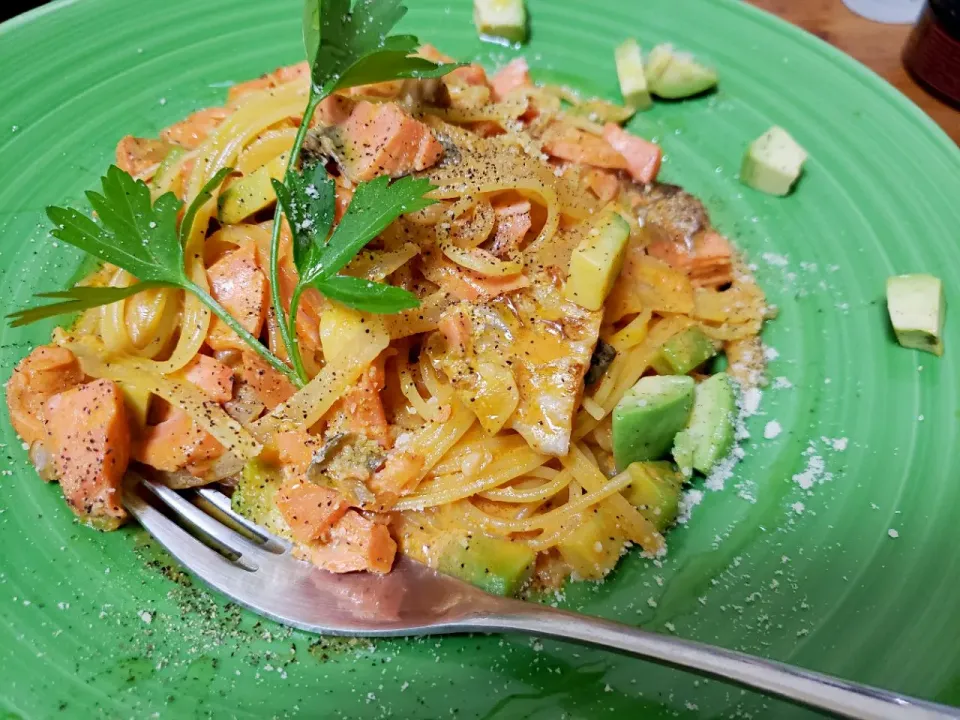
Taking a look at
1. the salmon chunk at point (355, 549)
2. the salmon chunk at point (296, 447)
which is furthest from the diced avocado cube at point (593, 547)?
the salmon chunk at point (296, 447)

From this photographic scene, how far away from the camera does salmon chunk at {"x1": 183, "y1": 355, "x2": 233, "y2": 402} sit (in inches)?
94.8

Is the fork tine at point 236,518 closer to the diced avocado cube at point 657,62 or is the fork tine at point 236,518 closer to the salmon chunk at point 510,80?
the salmon chunk at point 510,80

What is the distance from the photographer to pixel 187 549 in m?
2.18

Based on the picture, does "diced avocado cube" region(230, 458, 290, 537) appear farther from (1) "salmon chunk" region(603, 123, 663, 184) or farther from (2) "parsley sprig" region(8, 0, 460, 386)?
(1) "salmon chunk" region(603, 123, 663, 184)

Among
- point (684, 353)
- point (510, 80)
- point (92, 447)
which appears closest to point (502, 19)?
point (510, 80)

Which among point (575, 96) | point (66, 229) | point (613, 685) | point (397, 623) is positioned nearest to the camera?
point (613, 685)

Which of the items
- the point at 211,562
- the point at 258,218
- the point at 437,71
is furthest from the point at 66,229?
the point at 437,71

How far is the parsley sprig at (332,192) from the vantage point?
2.13 m

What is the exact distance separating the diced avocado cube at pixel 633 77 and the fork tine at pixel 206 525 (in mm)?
2433

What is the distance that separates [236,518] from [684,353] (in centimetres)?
163

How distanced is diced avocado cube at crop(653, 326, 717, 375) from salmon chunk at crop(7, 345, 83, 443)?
6.64 ft

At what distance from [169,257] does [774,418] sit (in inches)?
80.8

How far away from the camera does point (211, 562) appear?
216cm

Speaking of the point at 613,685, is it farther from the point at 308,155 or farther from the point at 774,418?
the point at 308,155
